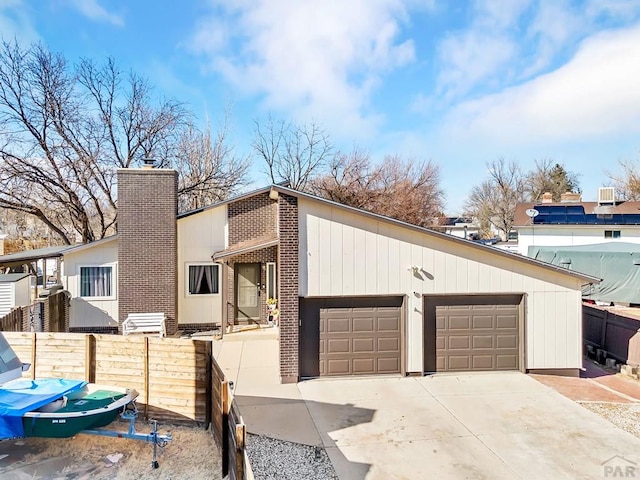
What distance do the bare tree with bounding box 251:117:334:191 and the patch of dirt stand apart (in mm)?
26603

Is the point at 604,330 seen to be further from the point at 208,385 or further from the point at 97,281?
the point at 97,281

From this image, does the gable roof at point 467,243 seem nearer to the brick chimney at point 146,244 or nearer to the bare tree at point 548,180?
the brick chimney at point 146,244

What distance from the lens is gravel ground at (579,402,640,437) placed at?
6473mm

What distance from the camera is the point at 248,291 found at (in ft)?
46.0

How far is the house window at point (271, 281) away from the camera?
14078 millimetres

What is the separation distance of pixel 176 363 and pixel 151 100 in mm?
22726

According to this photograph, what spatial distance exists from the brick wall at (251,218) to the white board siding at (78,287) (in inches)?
153

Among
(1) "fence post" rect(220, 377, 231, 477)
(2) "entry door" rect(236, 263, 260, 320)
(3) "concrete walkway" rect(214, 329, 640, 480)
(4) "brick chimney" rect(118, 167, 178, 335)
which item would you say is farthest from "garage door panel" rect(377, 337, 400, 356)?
(4) "brick chimney" rect(118, 167, 178, 335)

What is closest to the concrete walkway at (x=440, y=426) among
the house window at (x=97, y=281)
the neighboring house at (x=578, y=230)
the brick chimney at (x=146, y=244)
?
the brick chimney at (x=146, y=244)

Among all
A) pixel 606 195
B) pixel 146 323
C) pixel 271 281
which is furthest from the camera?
pixel 606 195

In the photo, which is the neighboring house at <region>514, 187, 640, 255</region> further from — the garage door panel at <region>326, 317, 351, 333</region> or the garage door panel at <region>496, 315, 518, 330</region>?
the garage door panel at <region>326, 317, 351, 333</region>

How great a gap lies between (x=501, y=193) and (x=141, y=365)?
5189 cm

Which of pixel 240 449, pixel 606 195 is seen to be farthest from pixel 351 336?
pixel 606 195

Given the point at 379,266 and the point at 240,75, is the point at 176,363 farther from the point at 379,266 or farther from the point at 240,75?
the point at 240,75
